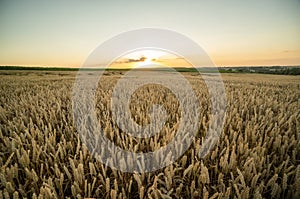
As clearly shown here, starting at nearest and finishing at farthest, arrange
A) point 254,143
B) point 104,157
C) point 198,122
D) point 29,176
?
1. point 29,176
2. point 104,157
3. point 254,143
4. point 198,122

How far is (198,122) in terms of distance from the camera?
3.04 meters

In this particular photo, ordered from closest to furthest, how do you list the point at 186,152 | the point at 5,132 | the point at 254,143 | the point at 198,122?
the point at 186,152 → the point at 254,143 → the point at 5,132 → the point at 198,122

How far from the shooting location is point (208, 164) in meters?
1.92

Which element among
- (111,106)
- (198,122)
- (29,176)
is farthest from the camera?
(111,106)

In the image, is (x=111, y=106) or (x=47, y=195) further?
(x=111, y=106)

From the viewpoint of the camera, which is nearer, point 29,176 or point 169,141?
point 29,176

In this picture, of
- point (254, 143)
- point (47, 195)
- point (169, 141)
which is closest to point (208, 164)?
point (169, 141)

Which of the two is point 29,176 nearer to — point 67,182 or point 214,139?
point 67,182

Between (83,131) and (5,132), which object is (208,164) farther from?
(5,132)

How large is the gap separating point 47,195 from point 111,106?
9.26 feet

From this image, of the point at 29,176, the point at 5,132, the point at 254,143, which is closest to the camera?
the point at 29,176

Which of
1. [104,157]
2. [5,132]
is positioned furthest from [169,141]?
[5,132]

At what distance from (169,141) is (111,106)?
2070 millimetres

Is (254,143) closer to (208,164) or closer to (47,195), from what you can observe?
(208,164)
